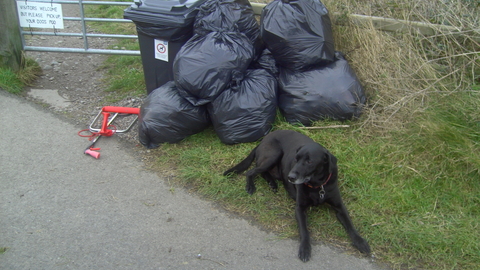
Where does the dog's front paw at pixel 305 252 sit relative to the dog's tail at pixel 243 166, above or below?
below

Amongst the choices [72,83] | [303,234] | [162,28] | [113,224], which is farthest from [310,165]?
[72,83]

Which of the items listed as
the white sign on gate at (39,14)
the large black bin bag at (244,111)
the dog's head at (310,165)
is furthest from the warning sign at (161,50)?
the dog's head at (310,165)

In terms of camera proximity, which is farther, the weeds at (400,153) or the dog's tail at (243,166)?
the dog's tail at (243,166)

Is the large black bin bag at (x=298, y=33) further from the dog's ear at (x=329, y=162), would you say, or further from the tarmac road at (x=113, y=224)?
the tarmac road at (x=113, y=224)

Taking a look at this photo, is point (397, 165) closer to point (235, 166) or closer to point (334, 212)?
point (334, 212)

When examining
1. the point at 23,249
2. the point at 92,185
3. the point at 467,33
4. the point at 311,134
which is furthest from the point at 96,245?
the point at 467,33

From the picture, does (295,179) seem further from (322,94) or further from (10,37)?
(10,37)

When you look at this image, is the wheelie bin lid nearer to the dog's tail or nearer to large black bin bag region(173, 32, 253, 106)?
large black bin bag region(173, 32, 253, 106)

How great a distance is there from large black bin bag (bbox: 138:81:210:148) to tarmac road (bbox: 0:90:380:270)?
1.01 feet

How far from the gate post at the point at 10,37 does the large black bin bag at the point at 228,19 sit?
2.66 meters

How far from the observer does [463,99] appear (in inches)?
144

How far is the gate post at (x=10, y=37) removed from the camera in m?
5.19

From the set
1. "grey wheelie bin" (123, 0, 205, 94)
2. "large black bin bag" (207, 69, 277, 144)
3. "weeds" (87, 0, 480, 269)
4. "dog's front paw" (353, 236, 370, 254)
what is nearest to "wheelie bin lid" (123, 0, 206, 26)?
"grey wheelie bin" (123, 0, 205, 94)

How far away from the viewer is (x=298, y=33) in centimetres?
397
